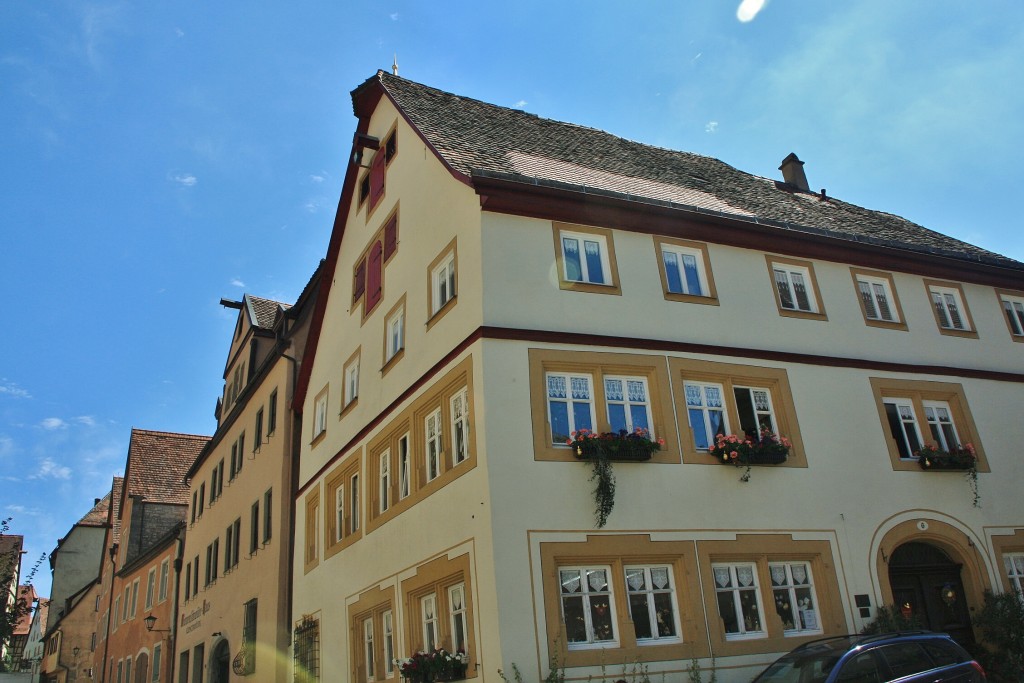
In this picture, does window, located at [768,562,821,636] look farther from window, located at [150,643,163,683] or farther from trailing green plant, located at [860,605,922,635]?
window, located at [150,643,163,683]

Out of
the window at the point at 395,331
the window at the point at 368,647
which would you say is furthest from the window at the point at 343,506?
the window at the point at 395,331

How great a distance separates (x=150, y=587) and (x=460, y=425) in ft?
94.7

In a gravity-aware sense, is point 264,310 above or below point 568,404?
above

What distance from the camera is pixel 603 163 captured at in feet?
67.9

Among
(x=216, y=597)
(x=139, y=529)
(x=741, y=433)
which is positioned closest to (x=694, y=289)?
(x=741, y=433)

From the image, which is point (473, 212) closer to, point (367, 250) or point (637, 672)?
point (367, 250)

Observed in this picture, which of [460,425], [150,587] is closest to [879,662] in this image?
[460,425]

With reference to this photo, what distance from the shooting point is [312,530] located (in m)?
22.6

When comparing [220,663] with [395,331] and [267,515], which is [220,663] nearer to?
[267,515]

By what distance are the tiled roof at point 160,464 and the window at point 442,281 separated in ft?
101

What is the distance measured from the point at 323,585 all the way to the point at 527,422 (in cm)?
913

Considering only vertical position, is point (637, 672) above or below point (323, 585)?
below

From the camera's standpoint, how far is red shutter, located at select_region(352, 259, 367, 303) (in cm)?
2222

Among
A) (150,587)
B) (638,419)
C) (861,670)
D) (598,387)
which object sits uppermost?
(150,587)
